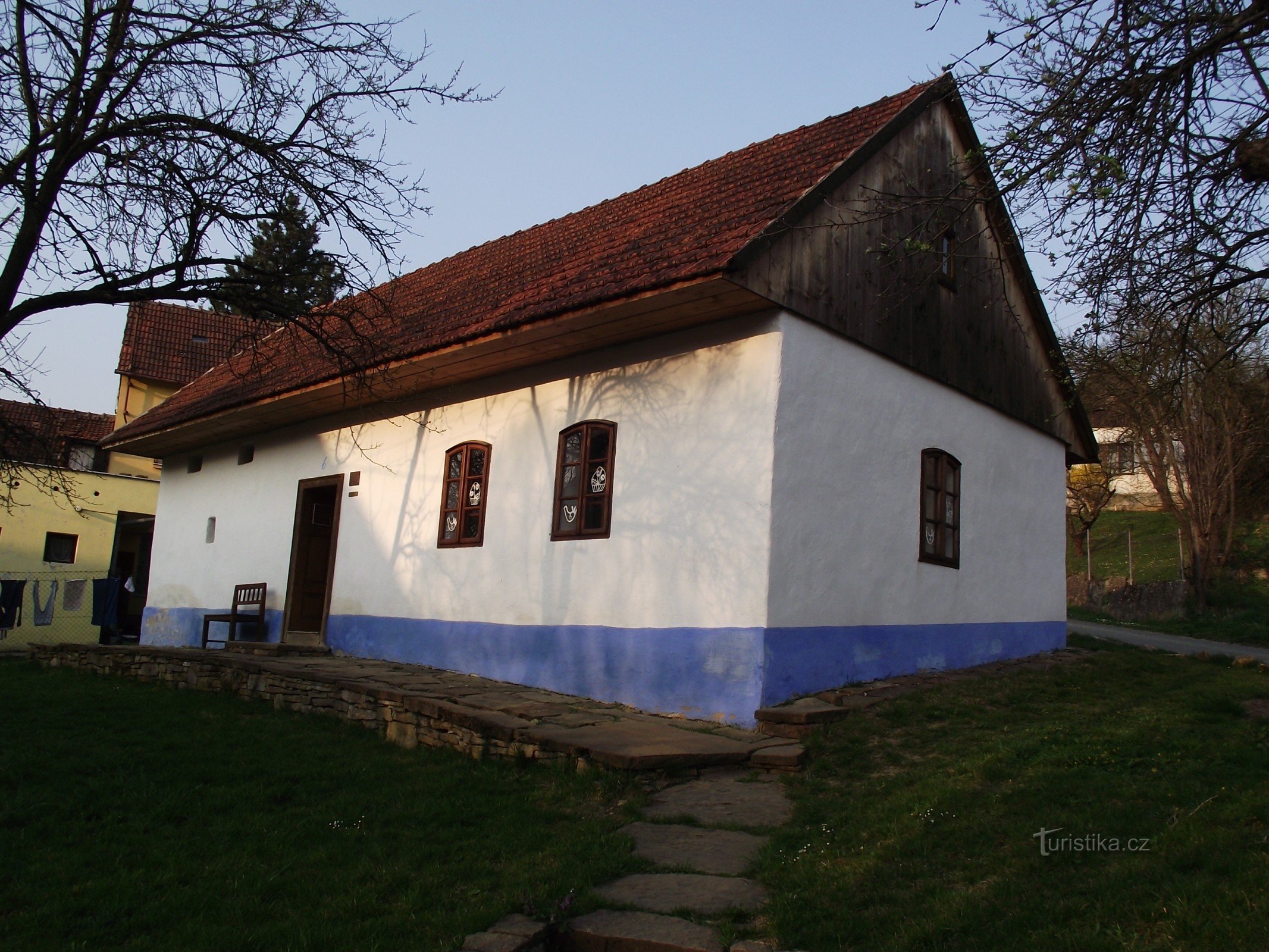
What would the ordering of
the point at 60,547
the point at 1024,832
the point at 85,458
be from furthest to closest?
1. the point at 85,458
2. the point at 60,547
3. the point at 1024,832

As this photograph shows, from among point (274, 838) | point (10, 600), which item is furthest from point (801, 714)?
point (10, 600)

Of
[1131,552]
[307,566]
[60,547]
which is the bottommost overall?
[307,566]

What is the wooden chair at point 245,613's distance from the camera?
14.1 m

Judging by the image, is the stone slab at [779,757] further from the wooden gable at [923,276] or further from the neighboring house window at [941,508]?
the neighboring house window at [941,508]

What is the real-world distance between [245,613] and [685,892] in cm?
1162

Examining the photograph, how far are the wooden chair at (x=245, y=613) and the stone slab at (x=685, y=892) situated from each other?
1082 centimetres

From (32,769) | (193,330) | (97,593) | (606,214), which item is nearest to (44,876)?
(32,769)

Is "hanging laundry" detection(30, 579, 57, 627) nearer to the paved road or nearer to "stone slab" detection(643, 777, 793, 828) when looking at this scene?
"stone slab" detection(643, 777, 793, 828)

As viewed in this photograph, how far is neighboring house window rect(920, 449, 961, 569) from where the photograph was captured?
33.7 feet

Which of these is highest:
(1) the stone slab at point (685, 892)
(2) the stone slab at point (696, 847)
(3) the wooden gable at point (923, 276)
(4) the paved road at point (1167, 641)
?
(3) the wooden gable at point (923, 276)

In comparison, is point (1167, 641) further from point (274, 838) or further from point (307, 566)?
point (274, 838)

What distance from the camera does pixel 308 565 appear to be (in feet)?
45.5

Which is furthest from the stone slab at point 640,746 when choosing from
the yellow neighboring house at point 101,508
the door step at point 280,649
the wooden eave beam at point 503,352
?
the yellow neighboring house at point 101,508

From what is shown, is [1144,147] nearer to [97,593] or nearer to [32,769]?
[32,769]
